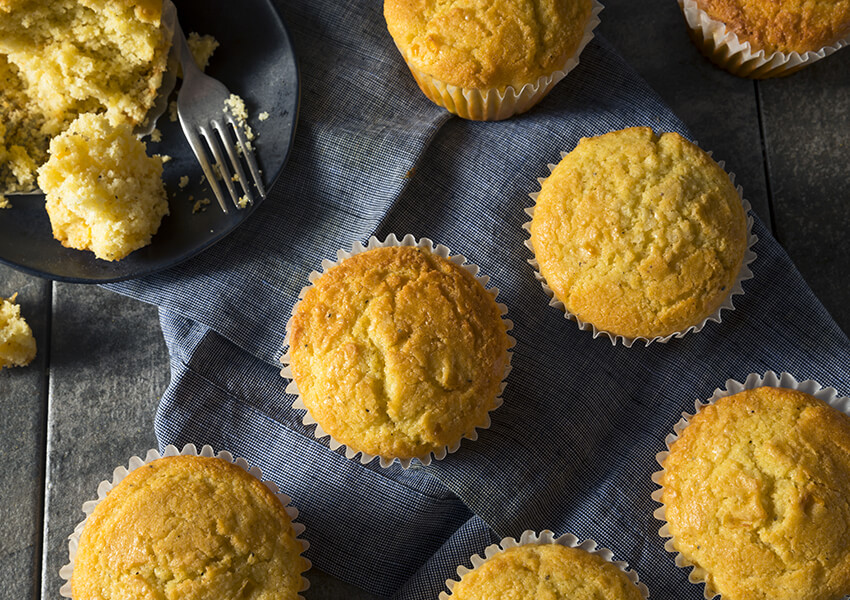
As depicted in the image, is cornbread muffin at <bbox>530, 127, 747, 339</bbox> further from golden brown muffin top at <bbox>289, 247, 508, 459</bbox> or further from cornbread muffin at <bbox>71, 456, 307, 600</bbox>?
cornbread muffin at <bbox>71, 456, 307, 600</bbox>

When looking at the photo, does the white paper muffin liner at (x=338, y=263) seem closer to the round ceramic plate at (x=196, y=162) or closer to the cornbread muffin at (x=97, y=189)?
the round ceramic plate at (x=196, y=162)

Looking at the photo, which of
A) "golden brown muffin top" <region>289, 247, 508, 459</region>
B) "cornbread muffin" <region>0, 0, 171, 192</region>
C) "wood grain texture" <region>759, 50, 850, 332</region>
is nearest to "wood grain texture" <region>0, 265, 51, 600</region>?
"cornbread muffin" <region>0, 0, 171, 192</region>

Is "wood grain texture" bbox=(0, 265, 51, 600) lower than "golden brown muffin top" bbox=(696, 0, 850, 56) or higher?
lower

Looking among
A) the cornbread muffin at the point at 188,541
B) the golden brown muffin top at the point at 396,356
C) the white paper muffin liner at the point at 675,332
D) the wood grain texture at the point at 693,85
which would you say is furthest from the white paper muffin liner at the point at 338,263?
the wood grain texture at the point at 693,85

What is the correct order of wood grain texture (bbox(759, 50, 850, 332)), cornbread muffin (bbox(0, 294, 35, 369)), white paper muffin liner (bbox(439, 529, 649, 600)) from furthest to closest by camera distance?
1. wood grain texture (bbox(759, 50, 850, 332))
2. cornbread muffin (bbox(0, 294, 35, 369))
3. white paper muffin liner (bbox(439, 529, 649, 600))

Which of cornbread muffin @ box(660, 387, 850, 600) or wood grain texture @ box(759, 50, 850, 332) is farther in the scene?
wood grain texture @ box(759, 50, 850, 332)

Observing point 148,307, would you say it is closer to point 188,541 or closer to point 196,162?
point 196,162
